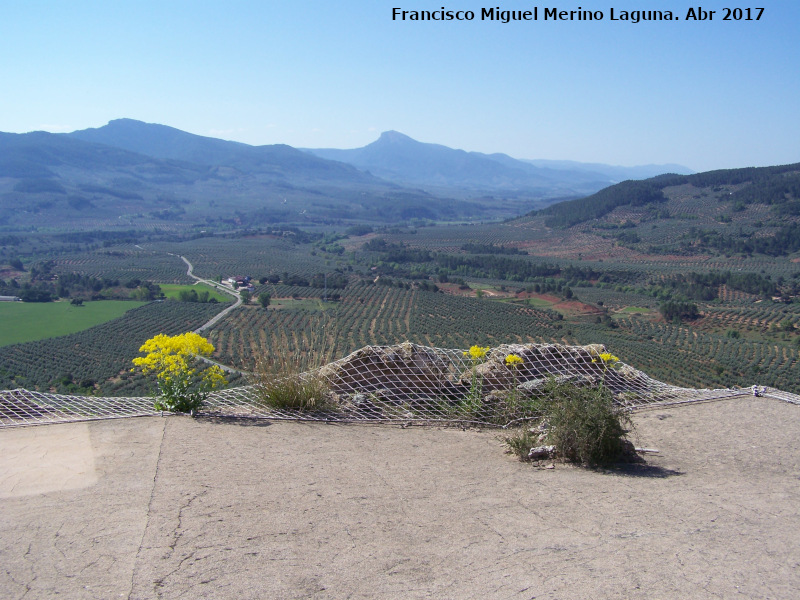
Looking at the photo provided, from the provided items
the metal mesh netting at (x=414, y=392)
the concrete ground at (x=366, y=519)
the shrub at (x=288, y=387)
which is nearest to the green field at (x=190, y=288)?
the metal mesh netting at (x=414, y=392)

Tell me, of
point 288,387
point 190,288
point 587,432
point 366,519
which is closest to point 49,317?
point 190,288

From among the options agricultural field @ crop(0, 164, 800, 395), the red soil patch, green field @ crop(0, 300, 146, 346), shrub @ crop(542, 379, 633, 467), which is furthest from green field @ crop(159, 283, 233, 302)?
shrub @ crop(542, 379, 633, 467)

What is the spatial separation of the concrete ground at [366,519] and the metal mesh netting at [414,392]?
0.83 m

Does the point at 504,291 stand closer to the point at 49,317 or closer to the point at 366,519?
the point at 49,317

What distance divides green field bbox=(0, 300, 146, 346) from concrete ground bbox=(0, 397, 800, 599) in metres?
40.4

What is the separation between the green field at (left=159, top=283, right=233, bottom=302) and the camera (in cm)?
5731

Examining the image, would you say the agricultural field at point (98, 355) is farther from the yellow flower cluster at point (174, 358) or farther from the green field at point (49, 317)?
the yellow flower cluster at point (174, 358)

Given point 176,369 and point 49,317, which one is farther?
point 49,317

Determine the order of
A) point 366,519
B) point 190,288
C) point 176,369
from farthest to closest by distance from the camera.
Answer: point 190,288 → point 176,369 → point 366,519

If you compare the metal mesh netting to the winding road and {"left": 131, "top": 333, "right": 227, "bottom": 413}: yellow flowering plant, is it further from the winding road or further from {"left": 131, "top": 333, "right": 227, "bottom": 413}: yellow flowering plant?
the winding road

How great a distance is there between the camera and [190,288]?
62.4 metres

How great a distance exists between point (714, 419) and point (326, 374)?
4.88 meters

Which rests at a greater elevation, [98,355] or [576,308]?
[98,355]

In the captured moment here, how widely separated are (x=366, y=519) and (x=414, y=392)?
379 centimetres
